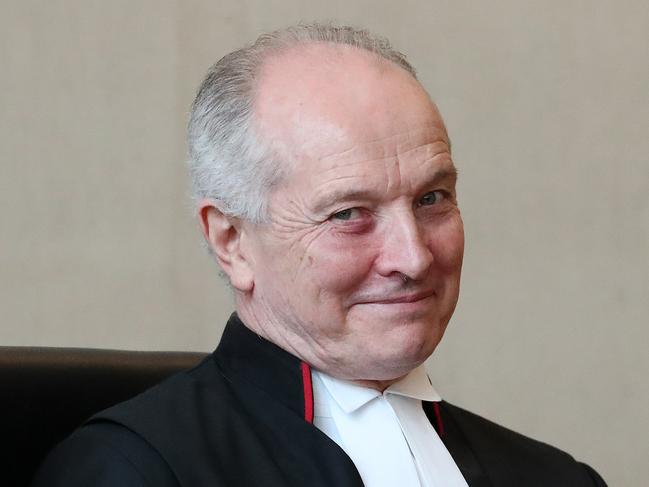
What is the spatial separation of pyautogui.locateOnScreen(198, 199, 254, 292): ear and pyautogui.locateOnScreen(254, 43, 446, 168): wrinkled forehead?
160 mm

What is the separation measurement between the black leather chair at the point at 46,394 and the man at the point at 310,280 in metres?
0.08

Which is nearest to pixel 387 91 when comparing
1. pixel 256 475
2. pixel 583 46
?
pixel 256 475

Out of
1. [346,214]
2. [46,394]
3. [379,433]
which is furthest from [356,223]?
[46,394]

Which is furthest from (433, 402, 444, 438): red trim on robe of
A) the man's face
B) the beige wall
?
the beige wall

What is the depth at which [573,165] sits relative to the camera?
3.83 meters

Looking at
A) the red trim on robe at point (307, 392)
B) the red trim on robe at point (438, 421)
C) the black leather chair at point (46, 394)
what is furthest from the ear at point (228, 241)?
the red trim on robe at point (438, 421)

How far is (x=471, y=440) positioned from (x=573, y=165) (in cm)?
174

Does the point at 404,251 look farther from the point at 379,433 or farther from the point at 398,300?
the point at 379,433

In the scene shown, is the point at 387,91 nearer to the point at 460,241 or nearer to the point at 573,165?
the point at 460,241

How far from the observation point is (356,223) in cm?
193

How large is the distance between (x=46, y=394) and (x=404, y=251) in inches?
24.2

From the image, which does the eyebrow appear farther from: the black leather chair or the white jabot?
Answer: the black leather chair

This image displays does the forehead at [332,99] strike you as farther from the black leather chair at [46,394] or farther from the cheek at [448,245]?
the black leather chair at [46,394]

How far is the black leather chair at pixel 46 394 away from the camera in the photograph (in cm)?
203
